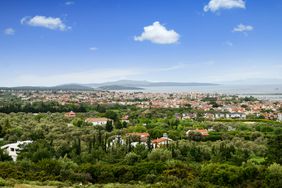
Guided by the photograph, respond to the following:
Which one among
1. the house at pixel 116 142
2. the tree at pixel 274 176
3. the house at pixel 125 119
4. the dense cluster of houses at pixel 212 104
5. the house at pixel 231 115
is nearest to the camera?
the tree at pixel 274 176

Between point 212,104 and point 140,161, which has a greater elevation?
point 140,161

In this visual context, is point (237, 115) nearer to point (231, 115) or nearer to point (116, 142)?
point (231, 115)

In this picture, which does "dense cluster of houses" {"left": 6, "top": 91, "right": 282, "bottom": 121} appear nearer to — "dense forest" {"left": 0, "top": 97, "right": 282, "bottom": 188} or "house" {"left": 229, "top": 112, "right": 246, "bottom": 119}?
"house" {"left": 229, "top": 112, "right": 246, "bottom": 119}

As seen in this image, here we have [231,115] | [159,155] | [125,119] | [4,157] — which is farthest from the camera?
[231,115]

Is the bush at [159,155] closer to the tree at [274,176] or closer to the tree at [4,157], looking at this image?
the tree at [274,176]

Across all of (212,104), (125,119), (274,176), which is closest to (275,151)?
(274,176)

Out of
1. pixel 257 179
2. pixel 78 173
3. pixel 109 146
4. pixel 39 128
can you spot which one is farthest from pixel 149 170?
pixel 39 128

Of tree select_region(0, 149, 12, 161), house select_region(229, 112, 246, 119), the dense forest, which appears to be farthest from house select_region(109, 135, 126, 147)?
house select_region(229, 112, 246, 119)

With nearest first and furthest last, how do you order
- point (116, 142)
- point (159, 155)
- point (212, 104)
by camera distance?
point (159, 155), point (116, 142), point (212, 104)

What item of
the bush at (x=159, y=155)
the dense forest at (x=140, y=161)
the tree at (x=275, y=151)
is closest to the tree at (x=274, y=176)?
the dense forest at (x=140, y=161)

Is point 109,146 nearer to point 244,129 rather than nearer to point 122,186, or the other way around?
point 122,186

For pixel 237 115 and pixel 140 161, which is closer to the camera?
pixel 140 161
